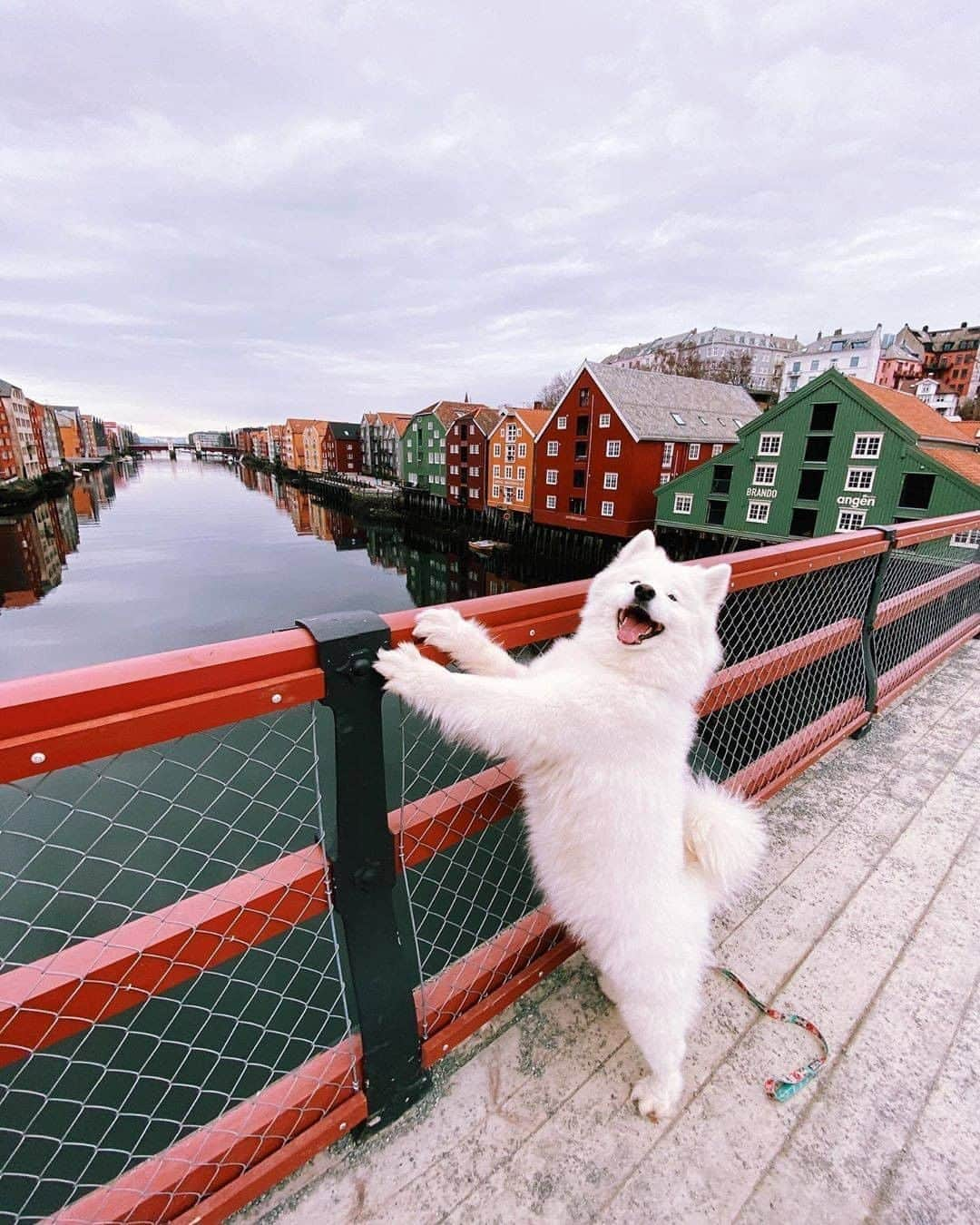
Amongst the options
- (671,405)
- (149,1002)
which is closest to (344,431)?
(671,405)

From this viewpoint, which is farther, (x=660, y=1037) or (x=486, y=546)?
(x=486, y=546)

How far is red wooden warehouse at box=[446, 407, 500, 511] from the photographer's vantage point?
39.6 m

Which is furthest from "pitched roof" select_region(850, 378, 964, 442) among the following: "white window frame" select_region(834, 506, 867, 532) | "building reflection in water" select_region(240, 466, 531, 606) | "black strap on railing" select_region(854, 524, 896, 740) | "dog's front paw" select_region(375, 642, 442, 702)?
"dog's front paw" select_region(375, 642, 442, 702)

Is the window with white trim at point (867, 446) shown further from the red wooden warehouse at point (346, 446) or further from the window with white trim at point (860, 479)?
the red wooden warehouse at point (346, 446)

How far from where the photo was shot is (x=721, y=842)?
176cm

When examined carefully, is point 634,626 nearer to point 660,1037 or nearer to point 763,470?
point 660,1037

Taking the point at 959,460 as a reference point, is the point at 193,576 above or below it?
below

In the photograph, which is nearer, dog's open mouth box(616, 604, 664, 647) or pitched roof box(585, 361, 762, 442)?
dog's open mouth box(616, 604, 664, 647)

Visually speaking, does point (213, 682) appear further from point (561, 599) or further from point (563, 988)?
point (563, 988)

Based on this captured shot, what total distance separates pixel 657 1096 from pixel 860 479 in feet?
78.3

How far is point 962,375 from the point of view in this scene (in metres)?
63.8

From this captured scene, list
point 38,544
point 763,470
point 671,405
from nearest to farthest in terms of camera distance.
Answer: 1. point 763,470
2. point 671,405
3. point 38,544

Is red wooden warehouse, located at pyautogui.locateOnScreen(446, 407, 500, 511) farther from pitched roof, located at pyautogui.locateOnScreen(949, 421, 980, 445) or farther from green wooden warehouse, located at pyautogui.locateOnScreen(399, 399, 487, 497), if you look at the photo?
pitched roof, located at pyautogui.locateOnScreen(949, 421, 980, 445)

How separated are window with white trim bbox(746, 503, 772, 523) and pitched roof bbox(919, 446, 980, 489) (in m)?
6.00
